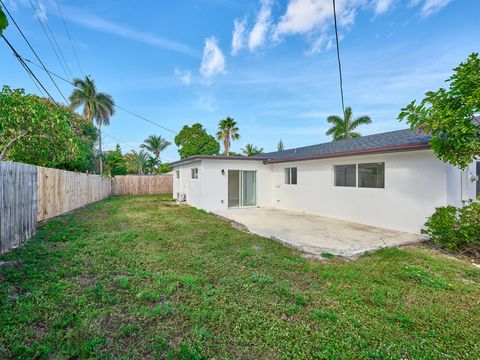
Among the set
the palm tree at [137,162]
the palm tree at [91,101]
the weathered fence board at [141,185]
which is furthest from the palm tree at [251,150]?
the palm tree at [91,101]

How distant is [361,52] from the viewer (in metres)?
8.95

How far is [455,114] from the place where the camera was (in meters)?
4.59

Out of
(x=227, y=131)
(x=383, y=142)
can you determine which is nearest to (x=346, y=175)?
(x=383, y=142)

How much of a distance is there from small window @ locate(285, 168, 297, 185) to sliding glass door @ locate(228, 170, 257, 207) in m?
1.66

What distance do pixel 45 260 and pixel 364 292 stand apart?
534cm

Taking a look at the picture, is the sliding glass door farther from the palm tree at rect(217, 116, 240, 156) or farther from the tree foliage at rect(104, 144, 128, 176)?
the tree foliage at rect(104, 144, 128, 176)

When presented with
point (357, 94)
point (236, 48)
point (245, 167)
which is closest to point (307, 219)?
point (245, 167)

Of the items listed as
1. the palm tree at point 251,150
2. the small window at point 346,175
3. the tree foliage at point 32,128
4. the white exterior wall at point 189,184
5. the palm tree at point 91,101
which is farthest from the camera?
the palm tree at point 251,150

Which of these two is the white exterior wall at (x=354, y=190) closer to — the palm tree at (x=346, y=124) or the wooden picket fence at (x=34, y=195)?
the wooden picket fence at (x=34, y=195)

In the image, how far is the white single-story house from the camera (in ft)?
20.7

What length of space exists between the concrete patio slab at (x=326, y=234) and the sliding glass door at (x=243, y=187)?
3162 millimetres

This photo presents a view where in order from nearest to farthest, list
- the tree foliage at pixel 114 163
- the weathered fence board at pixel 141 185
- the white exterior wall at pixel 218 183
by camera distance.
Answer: the white exterior wall at pixel 218 183
the weathered fence board at pixel 141 185
the tree foliage at pixel 114 163

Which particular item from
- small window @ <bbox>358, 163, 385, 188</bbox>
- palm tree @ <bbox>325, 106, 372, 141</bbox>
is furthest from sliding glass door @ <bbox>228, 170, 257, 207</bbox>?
palm tree @ <bbox>325, 106, 372, 141</bbox>

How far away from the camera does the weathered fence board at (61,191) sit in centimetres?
779
